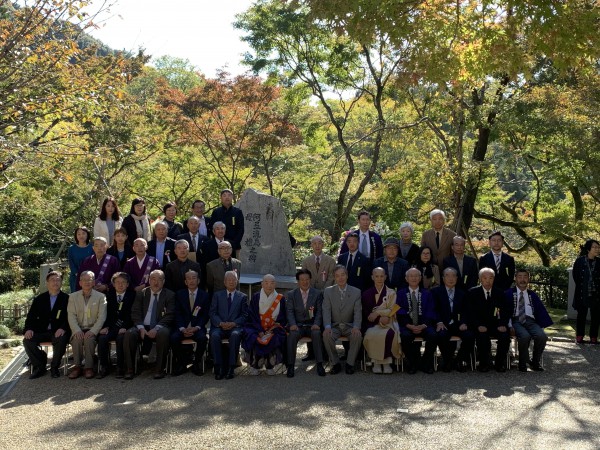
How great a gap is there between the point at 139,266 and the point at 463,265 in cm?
409

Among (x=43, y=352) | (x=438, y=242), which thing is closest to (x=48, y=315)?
(x=43, y=352)

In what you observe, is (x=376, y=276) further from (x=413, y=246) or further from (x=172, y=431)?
(x=172, y=431)

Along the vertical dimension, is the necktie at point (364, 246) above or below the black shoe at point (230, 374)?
above

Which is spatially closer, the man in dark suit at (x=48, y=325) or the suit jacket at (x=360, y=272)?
the man in dark suit at (x=48, y=325)

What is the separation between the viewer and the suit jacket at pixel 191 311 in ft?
25.6

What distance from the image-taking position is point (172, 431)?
5.52 metres

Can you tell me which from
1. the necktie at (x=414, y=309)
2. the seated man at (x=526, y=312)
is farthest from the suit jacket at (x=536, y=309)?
the necktie at (x=414, y=309)

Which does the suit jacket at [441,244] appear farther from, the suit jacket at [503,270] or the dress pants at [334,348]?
the dress pants at [334,348]

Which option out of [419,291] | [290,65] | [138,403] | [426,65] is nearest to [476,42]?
[426,65]

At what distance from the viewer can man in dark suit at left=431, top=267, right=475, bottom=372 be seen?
7.66 meters

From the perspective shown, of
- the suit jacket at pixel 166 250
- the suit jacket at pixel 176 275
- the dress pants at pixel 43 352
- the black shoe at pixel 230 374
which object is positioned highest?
the suit jacket at pixel 166 250

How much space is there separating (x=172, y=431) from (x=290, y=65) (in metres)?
13.3

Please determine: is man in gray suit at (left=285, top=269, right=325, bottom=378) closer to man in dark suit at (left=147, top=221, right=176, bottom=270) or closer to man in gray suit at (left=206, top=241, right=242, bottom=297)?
man in gray suit at (left=206, top=241, right=242, bottom=297)

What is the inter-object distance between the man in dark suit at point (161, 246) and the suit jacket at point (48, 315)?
4.19ft
